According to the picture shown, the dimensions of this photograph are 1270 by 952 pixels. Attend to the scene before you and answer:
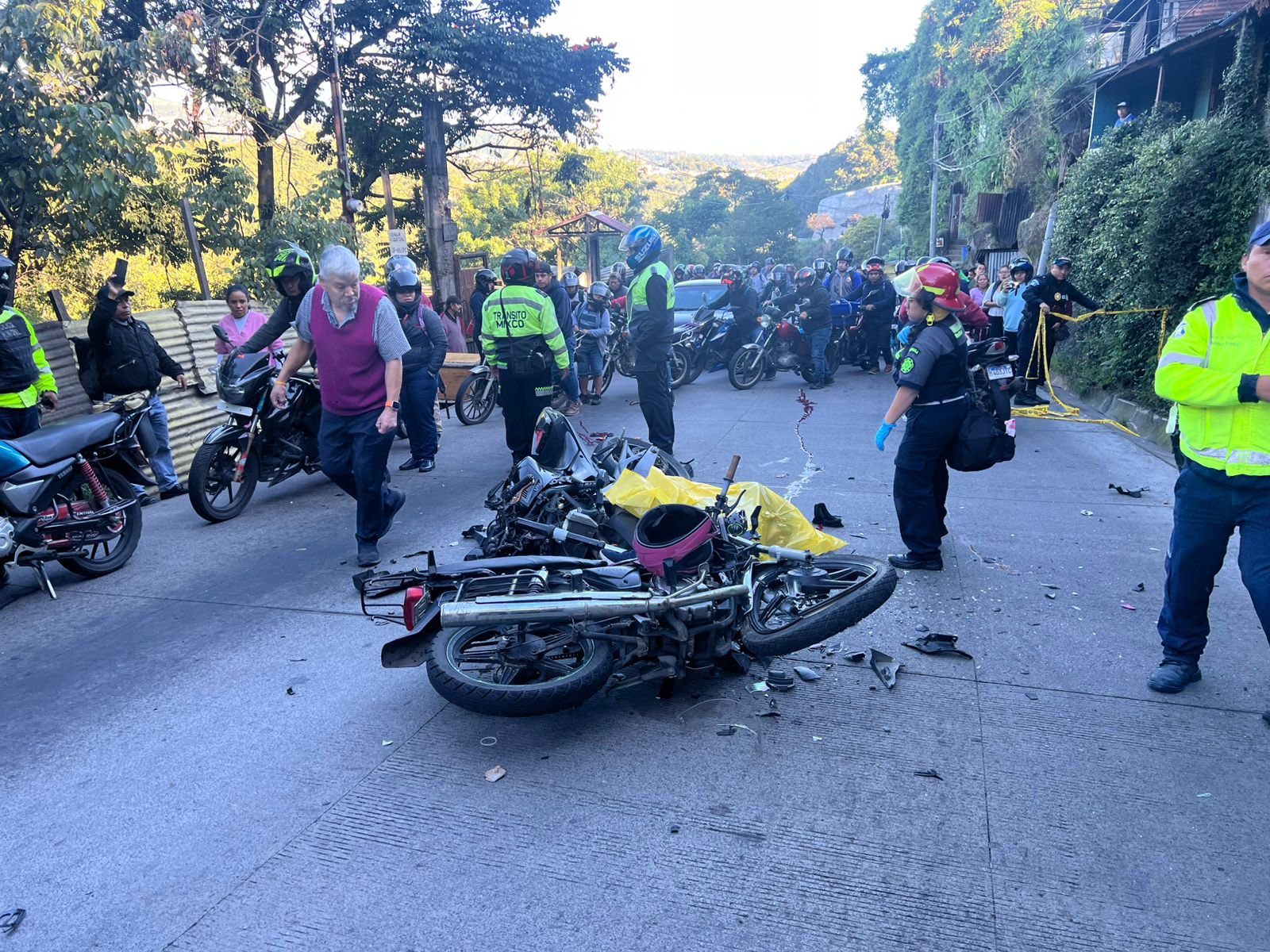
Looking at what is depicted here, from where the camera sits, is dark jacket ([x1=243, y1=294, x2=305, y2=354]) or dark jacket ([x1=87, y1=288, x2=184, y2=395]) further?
dark jacket ([x1=87, y1=288, x2=184, y2=395])

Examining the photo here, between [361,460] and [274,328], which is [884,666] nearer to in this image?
[361,460]

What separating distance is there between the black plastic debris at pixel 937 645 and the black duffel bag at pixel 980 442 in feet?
3.88

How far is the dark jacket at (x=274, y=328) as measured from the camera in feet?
20.2

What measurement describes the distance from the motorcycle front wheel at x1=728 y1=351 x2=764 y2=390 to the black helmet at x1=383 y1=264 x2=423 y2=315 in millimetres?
5897

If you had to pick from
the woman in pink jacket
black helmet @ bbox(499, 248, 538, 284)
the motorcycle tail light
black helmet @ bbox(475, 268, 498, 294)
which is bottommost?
the motorcycle tail light

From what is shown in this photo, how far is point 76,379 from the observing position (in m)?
7.73

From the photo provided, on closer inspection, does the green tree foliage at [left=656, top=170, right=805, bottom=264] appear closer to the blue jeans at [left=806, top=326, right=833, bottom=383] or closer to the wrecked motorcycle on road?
the blue jeans at [left=806, top=326, right=833, bottom=383]

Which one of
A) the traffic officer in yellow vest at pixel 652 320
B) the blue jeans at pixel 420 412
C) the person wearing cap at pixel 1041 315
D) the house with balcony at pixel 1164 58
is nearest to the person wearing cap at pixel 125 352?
the blue jeans at pixel 420 412

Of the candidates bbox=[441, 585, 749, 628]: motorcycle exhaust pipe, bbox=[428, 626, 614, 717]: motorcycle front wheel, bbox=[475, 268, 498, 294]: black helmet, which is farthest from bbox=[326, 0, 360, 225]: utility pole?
bbox=[441, 585, 749, 628]: motorcycle exhaust pipe

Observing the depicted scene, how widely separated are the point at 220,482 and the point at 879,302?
10.3 m

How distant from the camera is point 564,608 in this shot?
312 cm

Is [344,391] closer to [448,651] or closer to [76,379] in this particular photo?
[448,651]

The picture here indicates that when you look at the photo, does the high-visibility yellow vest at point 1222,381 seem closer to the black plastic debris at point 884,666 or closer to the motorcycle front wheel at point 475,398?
the black plastic debris at point 884,666

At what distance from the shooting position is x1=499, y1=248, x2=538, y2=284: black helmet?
22.8ft
